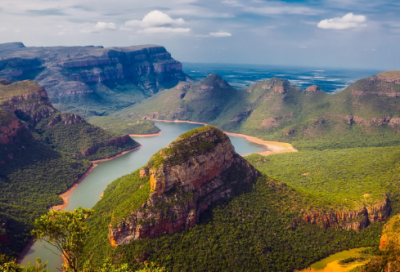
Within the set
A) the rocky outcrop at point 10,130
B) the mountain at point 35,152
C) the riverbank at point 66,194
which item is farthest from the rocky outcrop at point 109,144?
the rocky outcrop at point 10,130

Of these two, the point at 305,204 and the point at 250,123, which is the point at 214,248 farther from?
the point at 250,123

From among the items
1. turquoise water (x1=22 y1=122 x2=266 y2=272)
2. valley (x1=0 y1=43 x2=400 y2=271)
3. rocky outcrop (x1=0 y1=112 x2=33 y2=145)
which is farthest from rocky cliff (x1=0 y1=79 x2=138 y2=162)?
rocky outcrop (x1=0 y1=112 x2=33 y2=145)

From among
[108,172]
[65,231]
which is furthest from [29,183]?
[65,231]

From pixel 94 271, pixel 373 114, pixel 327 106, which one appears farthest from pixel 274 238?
pixel 327 106

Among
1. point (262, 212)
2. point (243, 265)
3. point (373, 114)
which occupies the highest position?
point (373, 114)

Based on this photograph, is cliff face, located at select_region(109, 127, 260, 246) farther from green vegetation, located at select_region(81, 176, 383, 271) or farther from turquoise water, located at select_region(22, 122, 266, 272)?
turquoise water, located at select_region(22, 122, 266, 272)

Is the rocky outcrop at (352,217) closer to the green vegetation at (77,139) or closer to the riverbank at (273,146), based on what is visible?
the riverbank at (273,146)

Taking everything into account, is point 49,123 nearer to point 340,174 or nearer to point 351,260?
point 340,174
